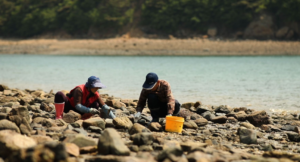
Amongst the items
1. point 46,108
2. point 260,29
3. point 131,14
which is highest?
point 131,14

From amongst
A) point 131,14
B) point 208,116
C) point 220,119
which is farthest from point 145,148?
point 131,14

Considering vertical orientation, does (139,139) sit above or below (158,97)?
below

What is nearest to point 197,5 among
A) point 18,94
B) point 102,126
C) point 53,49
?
A: point 53,49

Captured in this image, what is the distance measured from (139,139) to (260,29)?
53828 mm

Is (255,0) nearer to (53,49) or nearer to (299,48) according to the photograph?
(299,48)

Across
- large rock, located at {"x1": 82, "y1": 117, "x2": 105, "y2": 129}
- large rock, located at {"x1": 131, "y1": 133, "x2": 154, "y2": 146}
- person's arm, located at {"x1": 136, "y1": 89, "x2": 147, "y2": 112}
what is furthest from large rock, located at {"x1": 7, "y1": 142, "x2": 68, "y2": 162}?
person's arm, located at {"x1": 136, "y1": 89, "x2": 147, "y2": 112}

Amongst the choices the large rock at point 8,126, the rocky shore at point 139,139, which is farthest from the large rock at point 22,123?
the large rock at point 8,126

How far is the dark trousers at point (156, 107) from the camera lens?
698cm

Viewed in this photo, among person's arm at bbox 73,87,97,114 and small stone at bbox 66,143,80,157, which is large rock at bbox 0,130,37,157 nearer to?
small stone at bbox 66,143,80,157

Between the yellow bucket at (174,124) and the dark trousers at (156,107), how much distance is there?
0.72 meters

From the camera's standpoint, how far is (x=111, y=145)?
4.49 meters

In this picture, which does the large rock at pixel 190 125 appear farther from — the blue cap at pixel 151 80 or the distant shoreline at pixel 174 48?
the distant shoreline at pixel 174 48

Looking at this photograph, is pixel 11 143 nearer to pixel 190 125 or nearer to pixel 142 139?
pixel 142 139

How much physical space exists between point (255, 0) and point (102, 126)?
55.4 meters
